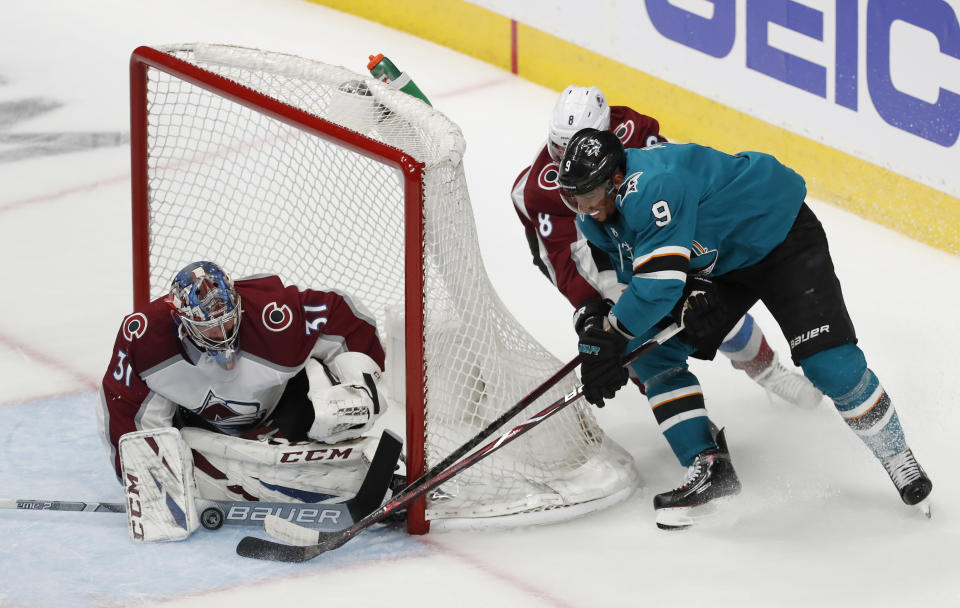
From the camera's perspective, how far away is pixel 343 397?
3609 mm

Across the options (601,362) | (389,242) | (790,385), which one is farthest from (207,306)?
(790,385)

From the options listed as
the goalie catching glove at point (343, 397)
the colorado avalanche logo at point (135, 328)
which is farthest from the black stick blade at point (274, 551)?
the colorado avalanche logo at point (135, 328)

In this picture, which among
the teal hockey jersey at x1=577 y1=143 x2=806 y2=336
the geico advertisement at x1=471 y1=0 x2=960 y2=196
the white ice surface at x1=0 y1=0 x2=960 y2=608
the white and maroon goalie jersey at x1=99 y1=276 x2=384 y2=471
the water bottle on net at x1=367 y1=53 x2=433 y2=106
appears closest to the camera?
the teal hockey jersey at x1=577 y1=143 x2=806 y2=336

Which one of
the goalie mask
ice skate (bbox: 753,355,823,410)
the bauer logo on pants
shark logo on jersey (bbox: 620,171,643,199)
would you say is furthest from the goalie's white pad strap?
ice skate (bbox: 753,355,823,410)

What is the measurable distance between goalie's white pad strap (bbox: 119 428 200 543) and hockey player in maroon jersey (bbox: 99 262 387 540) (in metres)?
0.01

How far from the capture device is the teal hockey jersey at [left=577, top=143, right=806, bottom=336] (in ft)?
11.0

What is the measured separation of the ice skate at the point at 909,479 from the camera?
3580mm

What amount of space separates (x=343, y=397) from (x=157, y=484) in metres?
0.48

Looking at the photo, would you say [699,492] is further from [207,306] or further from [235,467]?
[207,306]

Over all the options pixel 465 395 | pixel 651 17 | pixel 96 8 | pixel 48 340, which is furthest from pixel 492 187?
pixel 96 8

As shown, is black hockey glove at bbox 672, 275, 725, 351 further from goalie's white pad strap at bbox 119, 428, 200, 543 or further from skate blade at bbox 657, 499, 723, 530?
goalie's white pad strap at bbox 119, 428, 200, 543

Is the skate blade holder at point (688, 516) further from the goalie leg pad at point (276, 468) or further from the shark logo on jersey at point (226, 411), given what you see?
the shark logo on jersey at point (226, 411)

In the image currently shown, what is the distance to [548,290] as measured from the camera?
5086 millimetres

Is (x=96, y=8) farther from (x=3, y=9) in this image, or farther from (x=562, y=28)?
(x=562, y=28)
